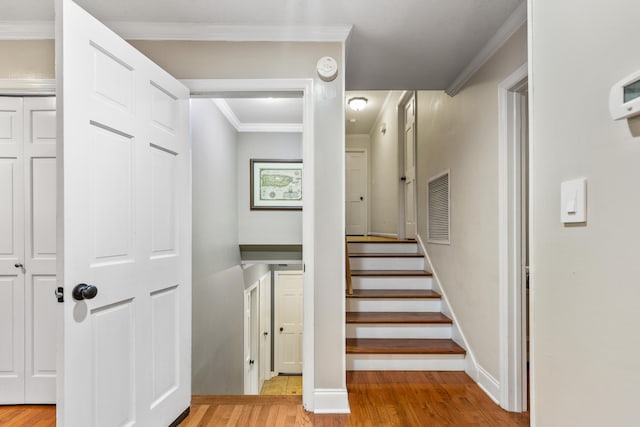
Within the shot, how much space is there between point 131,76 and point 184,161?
56 centimetres

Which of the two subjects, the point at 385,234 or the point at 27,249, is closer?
the point at 27,249

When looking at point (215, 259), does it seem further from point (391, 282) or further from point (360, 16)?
point (360, 16)

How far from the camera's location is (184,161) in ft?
6.98

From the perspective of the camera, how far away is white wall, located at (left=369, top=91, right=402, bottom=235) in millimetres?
5301

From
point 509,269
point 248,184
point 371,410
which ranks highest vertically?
point 248,184

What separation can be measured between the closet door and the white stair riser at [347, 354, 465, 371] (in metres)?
2.06

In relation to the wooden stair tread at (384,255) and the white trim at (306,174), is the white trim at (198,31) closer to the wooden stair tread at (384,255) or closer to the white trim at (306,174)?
the white trim at (306,174)

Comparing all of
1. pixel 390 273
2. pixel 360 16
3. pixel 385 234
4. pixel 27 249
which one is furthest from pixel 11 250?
pixel 385 234

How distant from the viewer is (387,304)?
10.6 feet

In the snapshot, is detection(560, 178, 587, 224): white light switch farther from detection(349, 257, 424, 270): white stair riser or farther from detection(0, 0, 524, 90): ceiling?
detection(349, 257, 424, 270): white stair riser

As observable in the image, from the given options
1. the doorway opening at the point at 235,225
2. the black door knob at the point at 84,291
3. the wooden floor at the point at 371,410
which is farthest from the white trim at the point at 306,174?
the black door knob at the point at 84,291

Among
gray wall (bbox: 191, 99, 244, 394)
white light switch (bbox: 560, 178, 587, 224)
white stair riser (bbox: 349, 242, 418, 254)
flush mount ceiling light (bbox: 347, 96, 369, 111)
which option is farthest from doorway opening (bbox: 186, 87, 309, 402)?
white light switch (bbox: 560, 178, 587, 224)

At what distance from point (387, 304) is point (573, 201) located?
2476 mm

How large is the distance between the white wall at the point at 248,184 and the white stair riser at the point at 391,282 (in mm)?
1333
